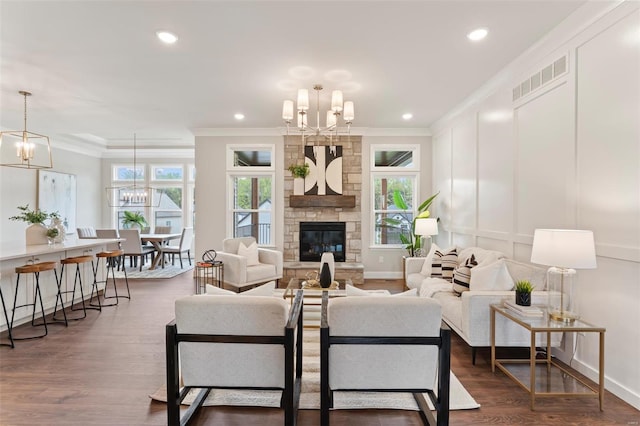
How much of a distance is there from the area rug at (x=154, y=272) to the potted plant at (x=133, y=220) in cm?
149

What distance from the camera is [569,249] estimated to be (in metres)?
2.31

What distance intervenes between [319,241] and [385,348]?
4.64 metres

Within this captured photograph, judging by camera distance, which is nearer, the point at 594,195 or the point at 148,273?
the point at 594,195

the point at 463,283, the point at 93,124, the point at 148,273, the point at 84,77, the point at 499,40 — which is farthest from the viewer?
the point at 148,273

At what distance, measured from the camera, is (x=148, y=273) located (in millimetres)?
7066

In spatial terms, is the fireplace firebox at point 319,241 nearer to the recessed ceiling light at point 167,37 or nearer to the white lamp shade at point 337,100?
the white lamp shade at point 337,100

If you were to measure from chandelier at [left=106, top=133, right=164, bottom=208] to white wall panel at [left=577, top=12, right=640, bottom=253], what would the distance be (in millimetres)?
9205

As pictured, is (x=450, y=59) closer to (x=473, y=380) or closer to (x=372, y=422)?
(x=473, y=380)

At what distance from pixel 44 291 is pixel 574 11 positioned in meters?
6.17

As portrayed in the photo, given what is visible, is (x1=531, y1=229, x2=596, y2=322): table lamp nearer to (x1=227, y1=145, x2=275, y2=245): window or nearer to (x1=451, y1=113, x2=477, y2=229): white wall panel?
(x1=451, y1=113, x2=477, y2=229): white wall panel

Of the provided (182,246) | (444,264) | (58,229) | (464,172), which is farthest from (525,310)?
(182,246)

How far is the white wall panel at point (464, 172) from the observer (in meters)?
4.73

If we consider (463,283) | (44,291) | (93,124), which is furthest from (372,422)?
(93,124)

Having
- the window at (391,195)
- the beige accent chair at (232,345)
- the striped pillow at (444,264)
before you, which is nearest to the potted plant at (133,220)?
the window at (391,195)
